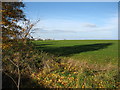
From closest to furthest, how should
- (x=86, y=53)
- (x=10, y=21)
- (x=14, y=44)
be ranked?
(x=14, y=44), (x=10, y=21), (x=86, y=53)

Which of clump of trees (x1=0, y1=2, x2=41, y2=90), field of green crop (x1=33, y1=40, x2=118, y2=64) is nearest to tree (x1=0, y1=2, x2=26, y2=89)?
clump of trees (x1=0, y1=2, x2=41, y2=90)

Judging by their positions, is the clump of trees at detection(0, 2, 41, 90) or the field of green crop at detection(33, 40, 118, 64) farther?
the field of green crop at detection(33, 40, 118, 64)

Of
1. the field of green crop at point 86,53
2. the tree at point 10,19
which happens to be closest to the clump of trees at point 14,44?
the tree at point 10,19

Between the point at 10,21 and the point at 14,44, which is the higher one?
the point at 10,21

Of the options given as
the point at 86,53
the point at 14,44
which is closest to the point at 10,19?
the point at 14,44

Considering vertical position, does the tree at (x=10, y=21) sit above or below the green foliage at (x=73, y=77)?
above

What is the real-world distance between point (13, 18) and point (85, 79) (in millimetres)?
5778

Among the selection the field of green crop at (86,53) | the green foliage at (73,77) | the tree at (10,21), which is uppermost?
the tree at (10,21)

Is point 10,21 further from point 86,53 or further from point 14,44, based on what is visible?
point 86,53

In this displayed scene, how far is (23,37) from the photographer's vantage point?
5918mm

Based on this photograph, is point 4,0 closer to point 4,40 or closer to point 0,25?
point 0,25

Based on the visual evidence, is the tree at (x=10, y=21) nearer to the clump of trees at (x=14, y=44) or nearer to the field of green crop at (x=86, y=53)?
the clump of trees at (x=14, y=44)

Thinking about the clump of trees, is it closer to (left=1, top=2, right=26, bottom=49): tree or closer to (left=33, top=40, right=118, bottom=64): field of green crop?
(left=1, top=2, right=26, bottom=49): tree

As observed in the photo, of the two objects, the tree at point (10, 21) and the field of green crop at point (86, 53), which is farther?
the field of green crop at point (86, 53)
